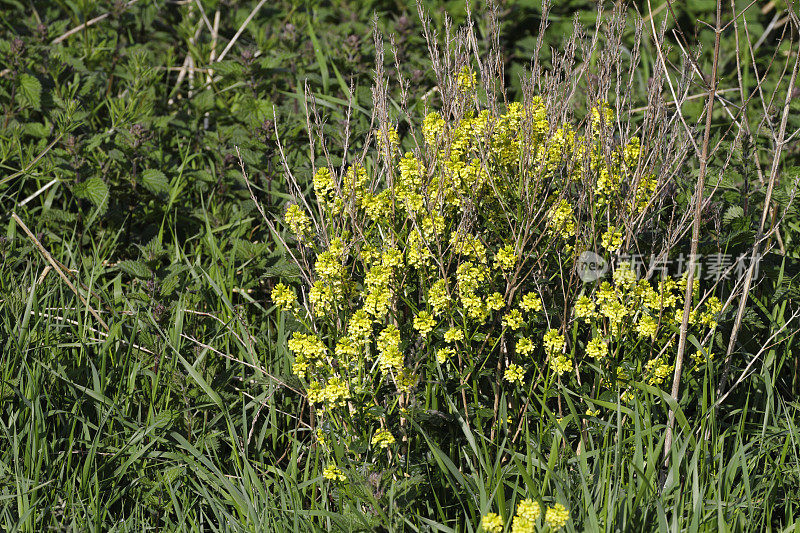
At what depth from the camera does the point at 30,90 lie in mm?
3650

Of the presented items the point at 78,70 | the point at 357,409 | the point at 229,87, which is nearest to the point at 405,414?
the point at 357,409

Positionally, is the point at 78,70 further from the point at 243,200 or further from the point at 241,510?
the point at 241,510

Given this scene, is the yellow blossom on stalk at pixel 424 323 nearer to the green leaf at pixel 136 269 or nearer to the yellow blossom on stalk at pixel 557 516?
the yellow blossom on stalk at pixel 557 516

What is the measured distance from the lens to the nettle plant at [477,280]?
235 cm

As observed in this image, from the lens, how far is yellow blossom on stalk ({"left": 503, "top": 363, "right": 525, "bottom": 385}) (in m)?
2.39

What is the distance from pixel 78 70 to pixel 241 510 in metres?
2.57

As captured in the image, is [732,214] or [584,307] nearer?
[584,307]

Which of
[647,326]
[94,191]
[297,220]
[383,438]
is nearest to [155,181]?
[94,191]

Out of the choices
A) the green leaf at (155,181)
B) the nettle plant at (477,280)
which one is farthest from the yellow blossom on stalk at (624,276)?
the green leaf at (155,181)

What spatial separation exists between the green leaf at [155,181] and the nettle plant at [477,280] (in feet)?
3.73

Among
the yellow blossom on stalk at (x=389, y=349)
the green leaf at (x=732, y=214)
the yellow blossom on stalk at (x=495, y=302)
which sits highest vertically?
the green leaf at (x=732, y=214)

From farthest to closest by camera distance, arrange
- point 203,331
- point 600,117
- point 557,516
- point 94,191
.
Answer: point 94,191, point 203,331, point 600,117, point 557,516

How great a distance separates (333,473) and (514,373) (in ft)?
1.98

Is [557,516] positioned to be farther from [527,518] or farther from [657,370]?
[657,370]
